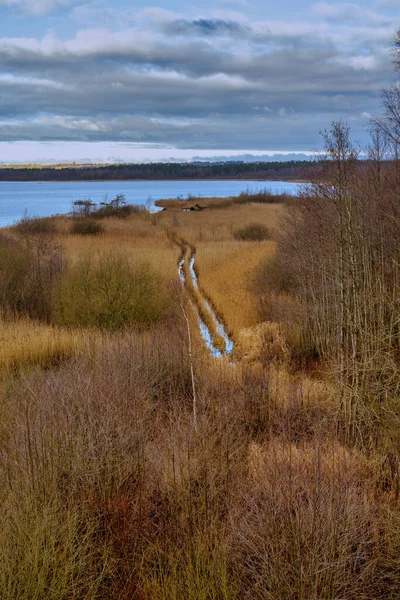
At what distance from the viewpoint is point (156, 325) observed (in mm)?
15117

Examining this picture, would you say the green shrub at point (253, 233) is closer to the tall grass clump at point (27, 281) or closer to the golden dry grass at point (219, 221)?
the golden dry grass at point (219, 221)

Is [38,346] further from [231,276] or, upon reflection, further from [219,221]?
[219,221]

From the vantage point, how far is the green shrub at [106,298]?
600 inches

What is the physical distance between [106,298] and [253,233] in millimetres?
21178

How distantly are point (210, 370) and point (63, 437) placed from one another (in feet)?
16.1

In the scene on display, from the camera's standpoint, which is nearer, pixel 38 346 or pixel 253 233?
pixel 38 346

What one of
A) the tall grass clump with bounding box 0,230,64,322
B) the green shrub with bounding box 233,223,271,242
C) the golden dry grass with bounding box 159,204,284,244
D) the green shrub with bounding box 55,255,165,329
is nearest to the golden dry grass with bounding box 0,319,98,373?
the green shrub with bounding box 55,255,165,329

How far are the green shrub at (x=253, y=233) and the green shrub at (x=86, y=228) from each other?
9.01 meters

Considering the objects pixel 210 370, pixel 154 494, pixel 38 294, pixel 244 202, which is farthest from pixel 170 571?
pixel 244 202

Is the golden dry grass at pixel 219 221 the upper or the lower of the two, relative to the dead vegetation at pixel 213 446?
upper

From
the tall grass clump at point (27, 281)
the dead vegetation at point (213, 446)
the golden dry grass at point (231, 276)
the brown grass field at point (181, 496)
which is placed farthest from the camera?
the golden dry grass at point (231, 276)

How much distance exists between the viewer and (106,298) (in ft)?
50.1

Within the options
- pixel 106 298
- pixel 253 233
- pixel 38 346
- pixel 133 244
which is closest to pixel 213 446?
pixel 38 346

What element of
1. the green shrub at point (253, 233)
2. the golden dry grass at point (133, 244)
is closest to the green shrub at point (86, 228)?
the golden dry grass at point (133, 244)
